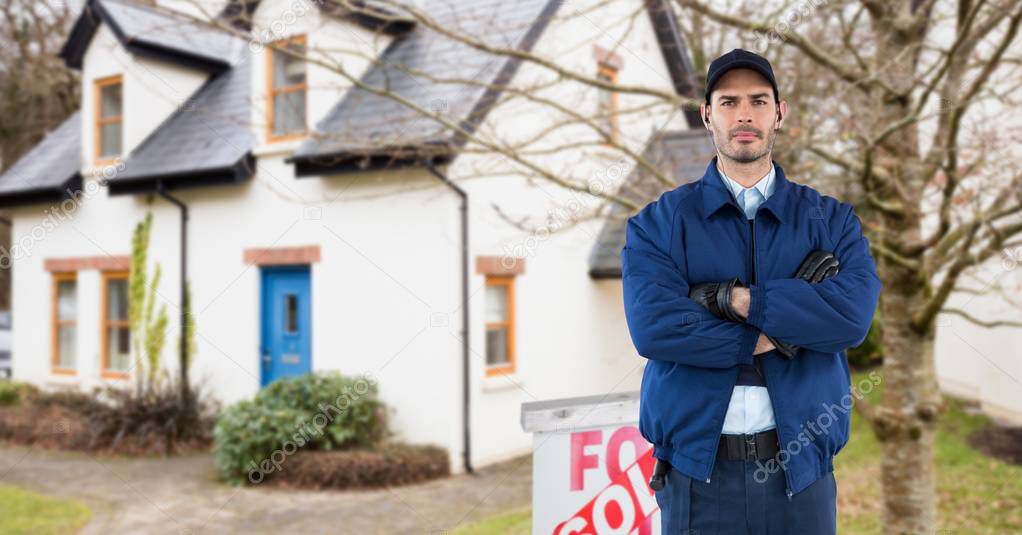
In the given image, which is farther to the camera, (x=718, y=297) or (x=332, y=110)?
(x=332, y=110)

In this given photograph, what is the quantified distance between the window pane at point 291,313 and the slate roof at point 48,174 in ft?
14.8

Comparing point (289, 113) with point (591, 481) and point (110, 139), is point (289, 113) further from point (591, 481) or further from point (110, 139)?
point (591, 481)

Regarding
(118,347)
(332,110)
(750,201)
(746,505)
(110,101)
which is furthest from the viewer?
(110,101)

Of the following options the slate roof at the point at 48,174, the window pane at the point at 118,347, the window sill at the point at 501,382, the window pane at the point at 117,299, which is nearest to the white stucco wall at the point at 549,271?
the window sill at the point at 501,382

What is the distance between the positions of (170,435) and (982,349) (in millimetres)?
10470

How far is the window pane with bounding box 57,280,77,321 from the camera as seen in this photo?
1319 centimetres

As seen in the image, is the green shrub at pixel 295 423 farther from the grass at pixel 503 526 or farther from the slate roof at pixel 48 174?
the slate roof at pixel 48 174

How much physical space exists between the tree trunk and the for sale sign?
226cm

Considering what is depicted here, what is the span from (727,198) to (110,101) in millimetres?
12467

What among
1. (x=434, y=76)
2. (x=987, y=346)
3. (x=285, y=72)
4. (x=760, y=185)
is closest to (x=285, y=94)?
(x=285, y=72)

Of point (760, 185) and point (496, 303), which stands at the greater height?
point (760, 185)

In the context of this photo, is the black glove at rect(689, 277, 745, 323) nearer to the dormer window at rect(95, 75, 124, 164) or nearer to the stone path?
the stone path

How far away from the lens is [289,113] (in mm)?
10680

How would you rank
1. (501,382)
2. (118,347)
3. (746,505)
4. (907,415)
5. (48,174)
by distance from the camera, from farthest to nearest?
(48,174) → (118,347) → (501,382) → (907,415) → (746,505)
